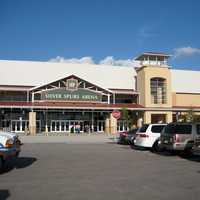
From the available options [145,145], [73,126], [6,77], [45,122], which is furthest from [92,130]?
[145,145]

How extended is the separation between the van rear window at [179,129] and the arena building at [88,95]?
96.2ft

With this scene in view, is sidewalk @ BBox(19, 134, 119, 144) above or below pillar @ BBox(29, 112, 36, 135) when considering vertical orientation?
below

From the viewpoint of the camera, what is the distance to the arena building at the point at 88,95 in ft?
161

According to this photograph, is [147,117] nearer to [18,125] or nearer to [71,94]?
[71,94]

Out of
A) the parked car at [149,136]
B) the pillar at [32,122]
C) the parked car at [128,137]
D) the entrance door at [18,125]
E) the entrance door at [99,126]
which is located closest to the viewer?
the parked car at [149,136]

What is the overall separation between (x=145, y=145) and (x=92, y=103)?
2998 centimetres

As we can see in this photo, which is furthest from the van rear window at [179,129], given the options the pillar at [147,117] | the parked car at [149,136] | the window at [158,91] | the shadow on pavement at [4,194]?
the window at [158,91]

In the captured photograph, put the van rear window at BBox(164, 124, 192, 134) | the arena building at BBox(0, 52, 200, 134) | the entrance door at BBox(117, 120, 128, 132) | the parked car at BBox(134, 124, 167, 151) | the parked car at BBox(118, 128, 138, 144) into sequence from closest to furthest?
the van rear window at BBox(164, 124, 192, 134), the parked car at BBox(134, 124, 167, 151), the parked car at BBox(118, 128, 138, 144), the arena building at BBox(0, 52, 200, 134), the entrance door at BBox(117, 120, 128, 132)

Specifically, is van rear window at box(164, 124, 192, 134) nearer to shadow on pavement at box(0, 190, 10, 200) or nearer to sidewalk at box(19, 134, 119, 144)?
shadow on pavement at box(0, 190, 10, 200)

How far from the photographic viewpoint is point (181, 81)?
6431 centimetres

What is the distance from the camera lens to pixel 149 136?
802 inches

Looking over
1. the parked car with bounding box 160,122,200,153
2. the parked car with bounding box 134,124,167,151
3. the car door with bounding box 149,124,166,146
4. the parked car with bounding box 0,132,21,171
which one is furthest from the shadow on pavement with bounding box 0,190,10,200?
the car door with bounding box 149,124,166,146

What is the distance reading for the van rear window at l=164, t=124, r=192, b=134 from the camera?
17.5 meters

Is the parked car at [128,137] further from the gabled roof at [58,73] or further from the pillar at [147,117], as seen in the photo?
the gabled roof at [58,73]
